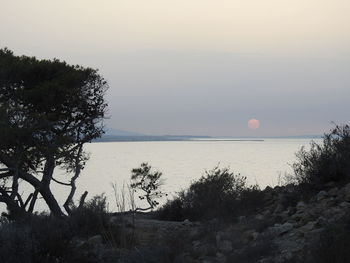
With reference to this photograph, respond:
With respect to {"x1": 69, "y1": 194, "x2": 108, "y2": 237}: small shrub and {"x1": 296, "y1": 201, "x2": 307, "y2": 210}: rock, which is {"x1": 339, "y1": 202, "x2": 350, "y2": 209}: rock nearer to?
{"x1": 296, "y1": 201, "x2": 307, "y2": 210}: rock

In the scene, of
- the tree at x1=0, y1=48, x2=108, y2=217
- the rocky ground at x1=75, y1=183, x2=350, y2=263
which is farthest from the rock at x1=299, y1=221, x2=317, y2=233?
the tree at x1=0, y1=48, x2=108, y2=217

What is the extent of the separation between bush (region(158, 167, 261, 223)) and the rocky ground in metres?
0.77

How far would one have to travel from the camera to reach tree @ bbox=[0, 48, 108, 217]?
14438 millimetres

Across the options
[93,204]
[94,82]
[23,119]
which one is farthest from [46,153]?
[94,82]

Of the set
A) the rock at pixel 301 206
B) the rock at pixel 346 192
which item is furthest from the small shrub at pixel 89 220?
the rock at pixel 346 192

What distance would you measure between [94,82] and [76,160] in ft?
9.33

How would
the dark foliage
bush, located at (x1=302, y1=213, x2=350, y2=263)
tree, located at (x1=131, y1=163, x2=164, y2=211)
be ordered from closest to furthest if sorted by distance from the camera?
bush, located at (x1=302, y1=213, x2=350, y2=263) → the dark foliage → tree, located at (x1=131, y1=163, x2=164, y2=211)

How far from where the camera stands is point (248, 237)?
10.8 meters

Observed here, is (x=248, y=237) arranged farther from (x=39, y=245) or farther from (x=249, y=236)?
(x=39, y=245)

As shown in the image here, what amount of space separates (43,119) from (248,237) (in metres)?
6.65

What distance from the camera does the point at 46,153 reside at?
14812mm

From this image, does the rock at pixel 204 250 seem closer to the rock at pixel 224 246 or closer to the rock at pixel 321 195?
the rock at pixel 224 246

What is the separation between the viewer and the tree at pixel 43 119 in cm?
1444

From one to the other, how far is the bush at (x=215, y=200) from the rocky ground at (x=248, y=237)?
2.53ft
